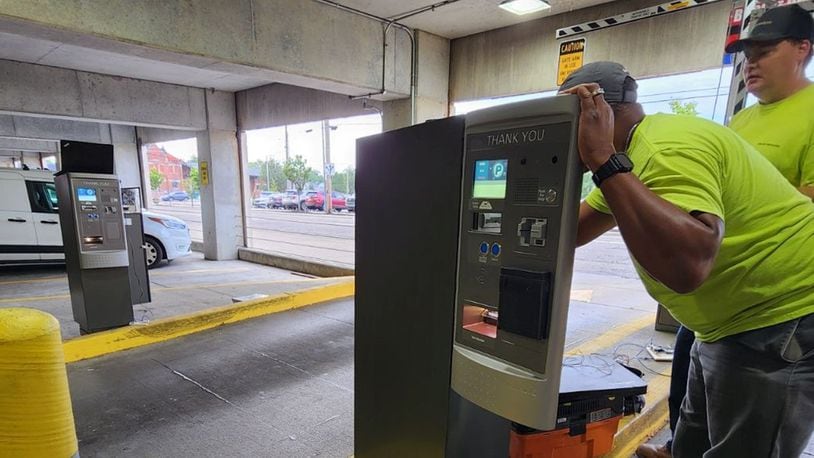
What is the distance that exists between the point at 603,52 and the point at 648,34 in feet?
1.47

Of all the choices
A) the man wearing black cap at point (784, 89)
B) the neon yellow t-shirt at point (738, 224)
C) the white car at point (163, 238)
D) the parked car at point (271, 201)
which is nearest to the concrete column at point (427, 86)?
the man wearing black cap at point (784, 89)

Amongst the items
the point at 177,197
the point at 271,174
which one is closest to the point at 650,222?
the point at 271,174

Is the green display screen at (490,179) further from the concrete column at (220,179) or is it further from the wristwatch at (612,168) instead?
the concrete column at (220,179)

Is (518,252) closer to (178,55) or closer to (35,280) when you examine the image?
(178,55)

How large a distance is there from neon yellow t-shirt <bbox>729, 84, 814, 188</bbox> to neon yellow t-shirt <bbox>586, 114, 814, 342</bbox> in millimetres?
533

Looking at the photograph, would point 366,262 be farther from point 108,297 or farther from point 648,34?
point 648,34

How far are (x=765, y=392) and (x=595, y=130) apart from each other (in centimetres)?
90

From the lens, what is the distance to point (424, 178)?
128 centimetres

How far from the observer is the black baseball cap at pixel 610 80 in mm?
1021

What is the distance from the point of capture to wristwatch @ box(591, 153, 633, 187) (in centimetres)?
88

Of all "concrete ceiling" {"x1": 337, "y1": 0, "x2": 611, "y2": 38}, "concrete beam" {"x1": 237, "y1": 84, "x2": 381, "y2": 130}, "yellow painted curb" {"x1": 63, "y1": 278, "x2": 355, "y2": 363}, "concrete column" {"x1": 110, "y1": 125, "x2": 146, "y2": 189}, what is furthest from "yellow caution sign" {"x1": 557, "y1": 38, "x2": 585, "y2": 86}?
"concrete column" {"x1": 110, "y1": 125, "x2": 146, "y2": 189}

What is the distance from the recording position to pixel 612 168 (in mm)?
879

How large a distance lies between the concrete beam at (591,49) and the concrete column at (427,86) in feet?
0.51

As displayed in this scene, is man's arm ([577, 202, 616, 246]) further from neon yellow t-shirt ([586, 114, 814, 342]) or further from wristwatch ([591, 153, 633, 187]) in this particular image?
wristwatch ([591, 153, 633, 187])
